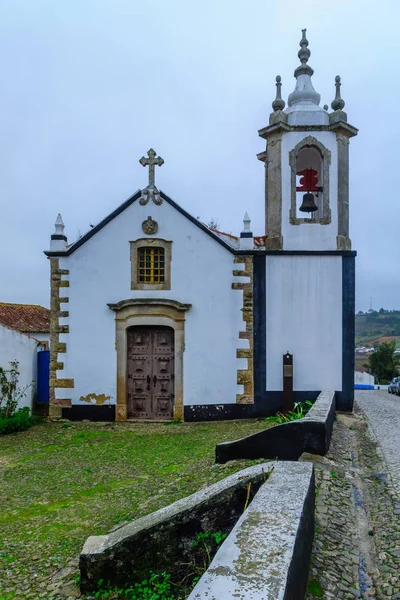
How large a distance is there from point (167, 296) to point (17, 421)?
162 inches

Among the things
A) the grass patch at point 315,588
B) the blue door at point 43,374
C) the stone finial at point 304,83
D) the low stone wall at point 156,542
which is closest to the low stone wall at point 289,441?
the low stone wall at point 156,542

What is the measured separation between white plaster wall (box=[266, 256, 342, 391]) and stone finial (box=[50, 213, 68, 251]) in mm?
4826

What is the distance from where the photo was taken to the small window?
11008 millimetres

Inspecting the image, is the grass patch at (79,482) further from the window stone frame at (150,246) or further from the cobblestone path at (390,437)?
the window stone frame at (150,246)

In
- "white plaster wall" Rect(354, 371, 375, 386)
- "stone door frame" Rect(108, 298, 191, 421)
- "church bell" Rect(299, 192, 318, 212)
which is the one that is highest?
"church bell" Rect(299, 192, 318, 212)

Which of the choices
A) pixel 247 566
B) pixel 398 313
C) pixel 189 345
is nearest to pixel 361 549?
pixel 247 566

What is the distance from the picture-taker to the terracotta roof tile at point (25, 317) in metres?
19.5

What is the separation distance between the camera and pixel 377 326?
10138cm

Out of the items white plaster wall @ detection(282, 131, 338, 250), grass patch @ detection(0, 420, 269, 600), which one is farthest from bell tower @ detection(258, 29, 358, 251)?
grass patch @ detection(0, 420, 269, 600)

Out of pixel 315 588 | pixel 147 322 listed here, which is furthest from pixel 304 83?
pixel 315 588

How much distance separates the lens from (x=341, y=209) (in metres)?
11.2

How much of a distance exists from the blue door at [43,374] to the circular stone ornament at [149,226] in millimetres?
3864

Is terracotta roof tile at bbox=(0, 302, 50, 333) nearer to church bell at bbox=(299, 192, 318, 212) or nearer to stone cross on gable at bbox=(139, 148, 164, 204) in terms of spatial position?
stone cross on gable at bbox=(139, 148, 164, 204)

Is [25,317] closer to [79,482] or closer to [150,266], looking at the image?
[150,266]
